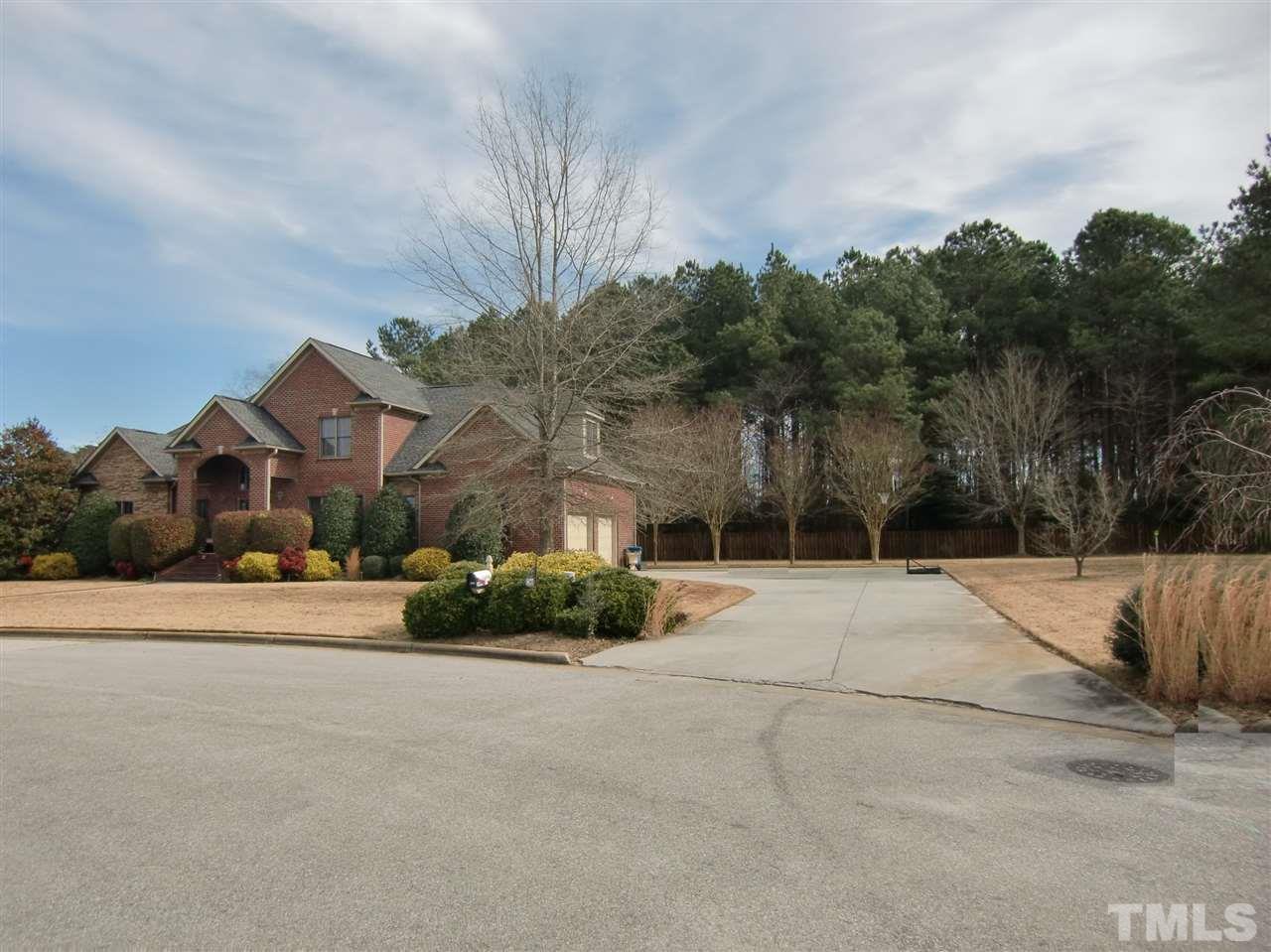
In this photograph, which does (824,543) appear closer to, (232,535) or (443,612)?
(232,535)

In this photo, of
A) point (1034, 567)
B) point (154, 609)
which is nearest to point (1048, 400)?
point (1034, 567)

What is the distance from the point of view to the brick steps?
3030 centimetres

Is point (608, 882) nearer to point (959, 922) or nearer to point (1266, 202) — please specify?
point (959, 922)

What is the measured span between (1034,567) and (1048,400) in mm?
14239

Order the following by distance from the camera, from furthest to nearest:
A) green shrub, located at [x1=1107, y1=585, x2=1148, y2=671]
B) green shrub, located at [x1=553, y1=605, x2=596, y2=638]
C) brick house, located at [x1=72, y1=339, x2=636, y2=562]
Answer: brick house, located at [x1=72, y1=339, x2=636, y2=562] < green shrub, located at [x1=553, y1=605, x2=596, y2=638] < green shrub, located at [x1=1107, y1=585, x2=1148, y2=671]

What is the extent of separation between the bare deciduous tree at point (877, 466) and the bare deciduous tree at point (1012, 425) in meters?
2.84

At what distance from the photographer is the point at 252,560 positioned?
28.5 metres

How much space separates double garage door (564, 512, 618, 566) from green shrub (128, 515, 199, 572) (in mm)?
13593

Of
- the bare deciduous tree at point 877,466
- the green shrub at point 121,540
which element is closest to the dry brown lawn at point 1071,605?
the bare deciduous tree at point 877,466

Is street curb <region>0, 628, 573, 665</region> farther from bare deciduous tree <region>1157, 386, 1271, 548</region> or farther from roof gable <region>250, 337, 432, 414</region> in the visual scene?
roof gable <region>250, 337, 432, 414</region>

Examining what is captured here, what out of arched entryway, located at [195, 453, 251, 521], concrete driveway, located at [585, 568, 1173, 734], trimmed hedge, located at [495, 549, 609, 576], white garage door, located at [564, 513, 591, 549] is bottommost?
concrete driveway, located at [585, 568, 1173, 734]

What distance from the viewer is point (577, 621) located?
13594 mm

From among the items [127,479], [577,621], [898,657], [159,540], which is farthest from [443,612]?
[127,479]

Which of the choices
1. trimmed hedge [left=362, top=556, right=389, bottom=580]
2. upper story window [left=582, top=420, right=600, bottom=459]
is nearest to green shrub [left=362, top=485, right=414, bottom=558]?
trimmed hedge [left=362, top=556, right=389, bottom=580]
